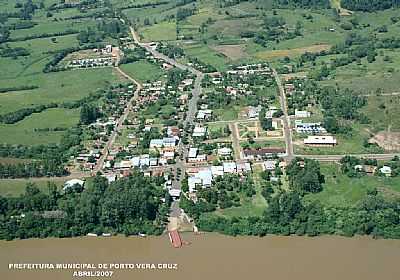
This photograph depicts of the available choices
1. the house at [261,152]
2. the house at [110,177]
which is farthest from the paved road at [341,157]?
the house at [110,177]

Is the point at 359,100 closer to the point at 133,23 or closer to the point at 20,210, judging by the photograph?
the point at 20,210

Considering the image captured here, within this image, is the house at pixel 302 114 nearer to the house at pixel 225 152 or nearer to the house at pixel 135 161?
the house at pixel 225 152

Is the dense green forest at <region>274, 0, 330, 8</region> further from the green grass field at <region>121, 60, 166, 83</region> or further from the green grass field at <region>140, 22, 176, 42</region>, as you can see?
the green grass field at <region>121, 60, 166, 83</region>

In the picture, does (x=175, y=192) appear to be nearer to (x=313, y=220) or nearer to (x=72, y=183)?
(x=72, y=183)

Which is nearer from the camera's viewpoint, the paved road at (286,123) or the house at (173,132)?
the paved road at (286,123)

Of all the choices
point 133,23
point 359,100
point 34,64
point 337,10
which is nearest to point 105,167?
point 359,100
